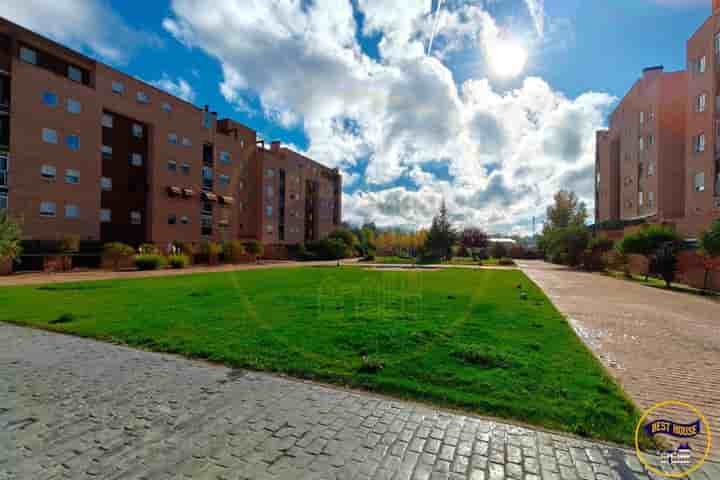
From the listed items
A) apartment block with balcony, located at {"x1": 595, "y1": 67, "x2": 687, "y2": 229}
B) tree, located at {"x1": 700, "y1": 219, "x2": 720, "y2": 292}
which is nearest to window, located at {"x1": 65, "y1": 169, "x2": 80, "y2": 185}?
tree, located at {"x1": 700, "y1": 219, "x2": 720, "y2": 292}

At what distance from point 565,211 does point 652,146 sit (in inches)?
835

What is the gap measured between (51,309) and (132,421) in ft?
27.1

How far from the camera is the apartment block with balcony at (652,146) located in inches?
1224

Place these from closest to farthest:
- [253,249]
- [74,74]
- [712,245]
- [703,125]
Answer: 1. [712,245]
2. [703,125]
3. [74,74]
4. [253,249]

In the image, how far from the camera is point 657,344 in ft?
21.3

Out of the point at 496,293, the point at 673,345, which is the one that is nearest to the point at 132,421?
the point at 673,345

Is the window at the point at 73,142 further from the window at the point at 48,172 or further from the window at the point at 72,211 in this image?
the window at the point at 72,211

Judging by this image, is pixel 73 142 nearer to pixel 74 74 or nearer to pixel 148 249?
pixel 74 74

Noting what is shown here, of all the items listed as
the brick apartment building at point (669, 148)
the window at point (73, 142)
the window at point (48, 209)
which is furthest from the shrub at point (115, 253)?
the brick apartment building at point (669, 148)

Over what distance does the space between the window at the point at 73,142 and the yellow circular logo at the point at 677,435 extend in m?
33.7

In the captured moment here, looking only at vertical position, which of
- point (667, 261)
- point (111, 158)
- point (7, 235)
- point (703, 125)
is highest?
point (703, 125)

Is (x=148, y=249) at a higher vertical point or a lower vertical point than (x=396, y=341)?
higher

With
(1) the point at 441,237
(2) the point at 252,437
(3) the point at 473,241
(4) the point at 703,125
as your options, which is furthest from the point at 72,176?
(3) the point at 473,241

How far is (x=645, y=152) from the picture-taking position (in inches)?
1356
